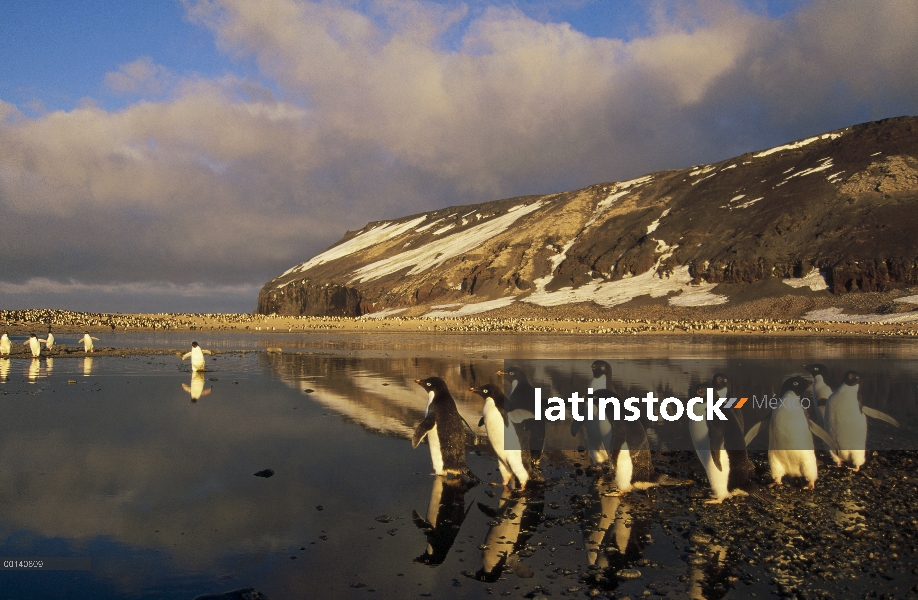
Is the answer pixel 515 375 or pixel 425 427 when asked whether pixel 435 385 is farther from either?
pixel 515 375

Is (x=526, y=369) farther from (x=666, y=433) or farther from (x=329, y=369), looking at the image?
(x=666, y=433)

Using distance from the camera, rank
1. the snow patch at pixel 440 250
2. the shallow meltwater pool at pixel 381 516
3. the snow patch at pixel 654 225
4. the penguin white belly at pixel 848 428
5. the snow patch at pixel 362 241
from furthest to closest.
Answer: the snow patch at pixel 362 241, the snow patch at pixel 440 250, the snow patch at pixel 654 225, the penguin white belly at pixel 848 428, the shallow meltwater pool at pixel 381 516

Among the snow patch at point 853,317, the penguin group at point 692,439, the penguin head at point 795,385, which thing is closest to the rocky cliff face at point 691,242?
the snow patch at point 853,317

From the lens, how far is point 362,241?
163000 millimetres

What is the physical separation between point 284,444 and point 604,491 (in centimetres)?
545

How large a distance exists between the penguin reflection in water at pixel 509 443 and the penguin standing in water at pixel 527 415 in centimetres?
6

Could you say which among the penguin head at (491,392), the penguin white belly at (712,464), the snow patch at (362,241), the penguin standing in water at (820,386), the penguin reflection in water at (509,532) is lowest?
the penguin reflection in water at (509,532)

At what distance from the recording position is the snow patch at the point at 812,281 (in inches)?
2482

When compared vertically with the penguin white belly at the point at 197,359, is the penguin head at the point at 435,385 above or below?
below

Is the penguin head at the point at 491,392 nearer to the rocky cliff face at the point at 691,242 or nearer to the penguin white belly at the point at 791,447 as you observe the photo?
the penguin white belly at the point at 791,447

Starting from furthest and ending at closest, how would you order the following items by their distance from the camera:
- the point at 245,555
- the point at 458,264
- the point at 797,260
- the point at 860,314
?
the point at 458,264
the point at 797,260
the point at 860,314
the point at 245,555

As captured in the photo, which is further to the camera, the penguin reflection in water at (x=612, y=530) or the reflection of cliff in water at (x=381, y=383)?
the reflection of cliff in water at (x=381, y=383)

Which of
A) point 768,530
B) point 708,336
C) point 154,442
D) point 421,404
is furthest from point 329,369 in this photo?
point 708,336

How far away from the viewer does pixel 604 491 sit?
27.9 feet
